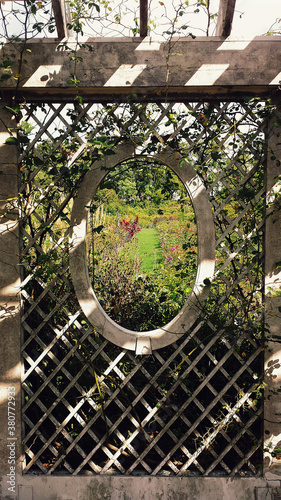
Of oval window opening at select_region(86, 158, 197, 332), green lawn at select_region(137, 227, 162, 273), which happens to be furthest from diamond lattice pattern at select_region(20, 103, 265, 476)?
green lawn at select_region(137, 227, 162, 273)

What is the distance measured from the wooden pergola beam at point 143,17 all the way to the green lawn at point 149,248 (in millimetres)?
4069

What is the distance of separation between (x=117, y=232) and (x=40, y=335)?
223cm

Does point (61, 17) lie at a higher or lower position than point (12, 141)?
higher

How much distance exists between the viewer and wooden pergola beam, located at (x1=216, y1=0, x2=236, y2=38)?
86.5 inches

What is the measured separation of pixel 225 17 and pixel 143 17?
0.49 m

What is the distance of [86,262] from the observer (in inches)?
100

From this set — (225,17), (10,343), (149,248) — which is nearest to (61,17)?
(225,17)

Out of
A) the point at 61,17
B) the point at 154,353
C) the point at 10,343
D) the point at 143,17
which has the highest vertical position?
the point at 143,17

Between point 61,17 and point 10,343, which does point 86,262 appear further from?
point 61,17

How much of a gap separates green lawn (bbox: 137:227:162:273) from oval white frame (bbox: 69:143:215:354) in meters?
3.63

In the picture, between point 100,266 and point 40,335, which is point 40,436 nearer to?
point 40,335

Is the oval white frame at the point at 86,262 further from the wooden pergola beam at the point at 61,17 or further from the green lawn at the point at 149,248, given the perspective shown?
the green lawn at the point at 149,248

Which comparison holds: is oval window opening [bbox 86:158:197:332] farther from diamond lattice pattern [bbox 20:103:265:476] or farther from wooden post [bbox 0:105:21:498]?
wooden post [bbox 0:105:21:498]

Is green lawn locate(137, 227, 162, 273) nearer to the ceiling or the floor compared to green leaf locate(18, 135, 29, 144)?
nearer to the floor
